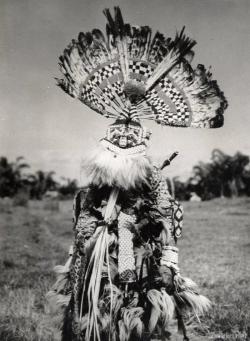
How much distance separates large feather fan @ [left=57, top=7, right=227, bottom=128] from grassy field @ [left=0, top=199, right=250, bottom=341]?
179 centimetres

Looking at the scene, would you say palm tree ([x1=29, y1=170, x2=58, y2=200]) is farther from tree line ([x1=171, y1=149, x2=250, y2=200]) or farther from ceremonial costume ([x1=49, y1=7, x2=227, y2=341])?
ceremonial costume ([x1=49, y1=7, x2=227, y2=341])

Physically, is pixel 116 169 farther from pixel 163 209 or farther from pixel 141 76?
pixel 141 76

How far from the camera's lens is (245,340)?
146 inches

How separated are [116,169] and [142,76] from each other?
86 centimetres

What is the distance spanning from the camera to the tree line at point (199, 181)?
17.7 m

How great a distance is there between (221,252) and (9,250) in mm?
3775

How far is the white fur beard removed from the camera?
107 inches

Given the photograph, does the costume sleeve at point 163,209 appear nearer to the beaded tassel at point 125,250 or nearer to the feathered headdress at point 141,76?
the beaded tassel at point 125,250

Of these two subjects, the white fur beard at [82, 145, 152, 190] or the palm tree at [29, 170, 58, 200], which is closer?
the white fur beard at [82, 145, 152, 190]

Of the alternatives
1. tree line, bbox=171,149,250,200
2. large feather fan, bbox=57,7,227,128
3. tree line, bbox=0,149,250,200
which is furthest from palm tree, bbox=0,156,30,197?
large feather fan, bbox=57,7,227,128

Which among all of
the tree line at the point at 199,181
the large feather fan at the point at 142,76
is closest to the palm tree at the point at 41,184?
the tree line at the point at 199,181

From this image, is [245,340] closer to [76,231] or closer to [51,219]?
[76,231]

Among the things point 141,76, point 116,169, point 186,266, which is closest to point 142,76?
point 141,76

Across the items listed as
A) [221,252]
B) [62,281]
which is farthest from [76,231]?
[221,252]
